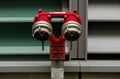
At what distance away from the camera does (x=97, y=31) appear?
174 centimetres

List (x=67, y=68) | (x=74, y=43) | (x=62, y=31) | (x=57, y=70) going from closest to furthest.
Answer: (x=62, y=31), (x=57, y=70), (x=67, y=68), (x=74, y=43)

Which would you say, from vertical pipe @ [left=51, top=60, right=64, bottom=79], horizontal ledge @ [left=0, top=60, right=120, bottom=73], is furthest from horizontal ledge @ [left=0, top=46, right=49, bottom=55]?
vertical pipe @ [left=51, top=60, right=64, bottom=79]

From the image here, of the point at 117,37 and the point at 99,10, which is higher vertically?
the point at 99,10

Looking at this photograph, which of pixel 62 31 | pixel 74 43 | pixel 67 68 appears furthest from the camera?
pixel 74 43

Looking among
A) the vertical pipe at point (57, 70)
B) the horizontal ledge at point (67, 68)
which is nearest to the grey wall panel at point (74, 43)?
the horizontal ledge at point (67, 68)

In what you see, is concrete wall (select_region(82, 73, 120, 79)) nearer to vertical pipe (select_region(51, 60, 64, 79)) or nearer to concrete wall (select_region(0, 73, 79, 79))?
concrete wall (select_region(0, 73, 79, 79))

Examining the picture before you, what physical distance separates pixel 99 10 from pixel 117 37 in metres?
0.30

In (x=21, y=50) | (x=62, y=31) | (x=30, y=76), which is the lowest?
(x=30, y=76)

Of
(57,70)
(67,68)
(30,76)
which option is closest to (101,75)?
(67,68)

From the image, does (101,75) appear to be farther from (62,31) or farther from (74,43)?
(62,31)

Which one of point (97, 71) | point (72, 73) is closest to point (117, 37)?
point (97, 71)

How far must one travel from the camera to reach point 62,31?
1.16 m

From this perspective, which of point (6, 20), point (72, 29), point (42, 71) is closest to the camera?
point (72, 29)

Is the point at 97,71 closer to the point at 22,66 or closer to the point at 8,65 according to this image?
the point at 22,66
